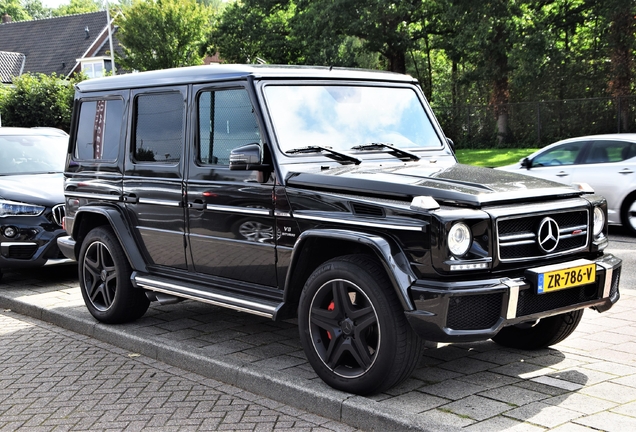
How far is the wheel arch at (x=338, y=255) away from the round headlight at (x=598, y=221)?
4.74 feet

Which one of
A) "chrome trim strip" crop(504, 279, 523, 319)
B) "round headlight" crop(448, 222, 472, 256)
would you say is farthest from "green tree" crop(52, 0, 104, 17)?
"chrome trim strip" crop(504, 279, 523, 319)

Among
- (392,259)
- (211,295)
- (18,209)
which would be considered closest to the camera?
(392,259)

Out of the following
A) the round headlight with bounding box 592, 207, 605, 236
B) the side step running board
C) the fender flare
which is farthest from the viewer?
the side step running board

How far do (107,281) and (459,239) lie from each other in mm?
3672

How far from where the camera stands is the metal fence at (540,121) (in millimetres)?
27766

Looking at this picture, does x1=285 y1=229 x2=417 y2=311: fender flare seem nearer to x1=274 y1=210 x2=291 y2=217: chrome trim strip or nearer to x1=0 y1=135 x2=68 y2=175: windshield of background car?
x1=274 y1=210 x2=291 y2=217: chrome trim strip

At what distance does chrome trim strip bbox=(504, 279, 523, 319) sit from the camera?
4.38m

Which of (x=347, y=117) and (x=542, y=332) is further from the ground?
(x=347, y=117)

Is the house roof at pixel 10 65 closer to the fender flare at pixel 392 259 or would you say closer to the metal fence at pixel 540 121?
the metal fence at pixel 540 121

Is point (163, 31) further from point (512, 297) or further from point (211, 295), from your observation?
point (512, 297)

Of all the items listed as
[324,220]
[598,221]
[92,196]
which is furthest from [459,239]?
[92,196]

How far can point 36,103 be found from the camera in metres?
36.6

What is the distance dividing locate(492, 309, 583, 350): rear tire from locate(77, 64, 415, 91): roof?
7.13 ft

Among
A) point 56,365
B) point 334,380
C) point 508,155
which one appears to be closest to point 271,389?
point 334,380
